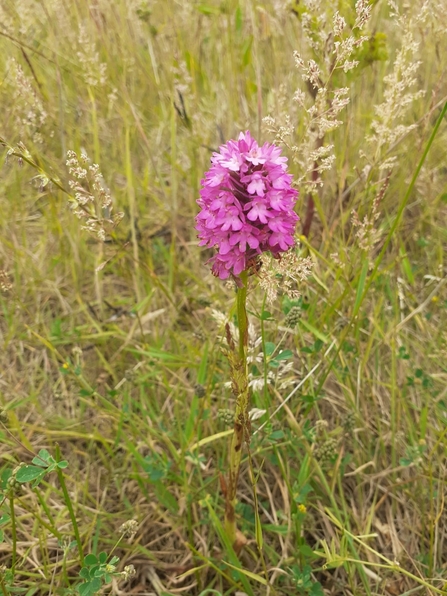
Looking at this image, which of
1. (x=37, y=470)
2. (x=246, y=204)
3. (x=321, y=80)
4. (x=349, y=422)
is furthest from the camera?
(x=321, y=80)

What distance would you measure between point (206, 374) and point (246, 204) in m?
0.88

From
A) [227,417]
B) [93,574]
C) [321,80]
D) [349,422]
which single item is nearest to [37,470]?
[93,574]

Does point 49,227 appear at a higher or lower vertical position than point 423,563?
higher

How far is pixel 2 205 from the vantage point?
256 cm

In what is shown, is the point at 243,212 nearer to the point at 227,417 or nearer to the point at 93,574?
the point at 227,417

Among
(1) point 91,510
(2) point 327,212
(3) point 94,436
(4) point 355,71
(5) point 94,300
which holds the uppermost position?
(4) point 355,71

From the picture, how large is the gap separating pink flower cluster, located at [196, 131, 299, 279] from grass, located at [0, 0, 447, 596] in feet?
1.05

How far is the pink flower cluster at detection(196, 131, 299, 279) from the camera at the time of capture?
101 cm

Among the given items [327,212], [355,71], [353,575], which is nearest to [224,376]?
[353,575]

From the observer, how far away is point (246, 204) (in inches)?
40.2

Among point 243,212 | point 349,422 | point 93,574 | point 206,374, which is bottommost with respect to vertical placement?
point 93,574

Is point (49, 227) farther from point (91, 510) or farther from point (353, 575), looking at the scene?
point (353, 575)

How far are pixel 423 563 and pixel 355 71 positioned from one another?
1700 mm

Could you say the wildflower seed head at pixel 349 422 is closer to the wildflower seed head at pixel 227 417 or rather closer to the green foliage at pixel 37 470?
the wildflower seed head at pixel 227 417
